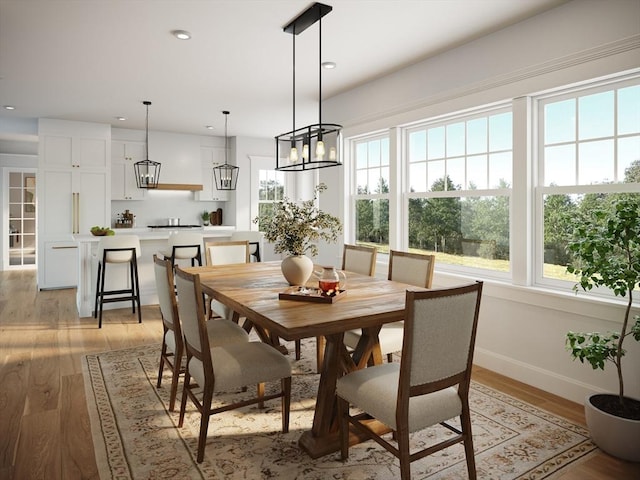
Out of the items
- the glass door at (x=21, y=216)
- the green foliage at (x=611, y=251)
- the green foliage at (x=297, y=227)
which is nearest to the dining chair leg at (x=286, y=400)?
the green foliage at (x=297, y=227)

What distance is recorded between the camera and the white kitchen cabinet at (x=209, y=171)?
26.5 ft

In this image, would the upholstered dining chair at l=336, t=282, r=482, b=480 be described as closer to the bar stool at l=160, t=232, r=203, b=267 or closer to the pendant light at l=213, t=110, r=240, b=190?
the bar stool at l=160, t=232, r=203, b=267

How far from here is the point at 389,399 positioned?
6.00ft

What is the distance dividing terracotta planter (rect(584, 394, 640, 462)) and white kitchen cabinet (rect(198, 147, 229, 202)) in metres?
7.01

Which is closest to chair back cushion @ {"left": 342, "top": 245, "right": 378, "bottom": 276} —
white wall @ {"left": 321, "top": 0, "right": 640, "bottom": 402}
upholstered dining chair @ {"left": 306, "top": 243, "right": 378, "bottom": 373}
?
upholstered dining chair @ {"left": 306, "top": 243, "right": 378, "bottom": 373}

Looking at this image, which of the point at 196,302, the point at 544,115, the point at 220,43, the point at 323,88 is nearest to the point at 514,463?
the point at 196,302

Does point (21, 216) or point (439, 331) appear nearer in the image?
point (439, 331)

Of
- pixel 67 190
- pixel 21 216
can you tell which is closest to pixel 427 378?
pixel 67 190

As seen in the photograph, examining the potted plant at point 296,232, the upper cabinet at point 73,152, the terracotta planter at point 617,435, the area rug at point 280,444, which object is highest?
the upper cabinet at point 73,152

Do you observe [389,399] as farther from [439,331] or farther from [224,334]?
[224,334]

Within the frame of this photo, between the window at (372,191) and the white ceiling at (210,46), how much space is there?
0.73 meters

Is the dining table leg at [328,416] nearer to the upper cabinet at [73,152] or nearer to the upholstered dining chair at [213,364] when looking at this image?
the upholstered dining chair at [213,364]

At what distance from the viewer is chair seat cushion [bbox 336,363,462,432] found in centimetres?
180

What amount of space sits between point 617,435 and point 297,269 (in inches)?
75.4
